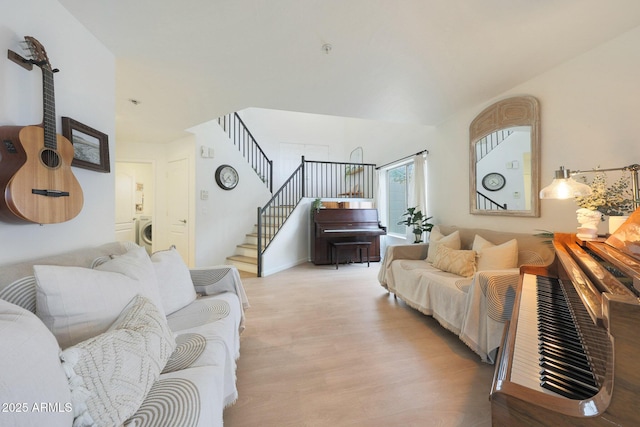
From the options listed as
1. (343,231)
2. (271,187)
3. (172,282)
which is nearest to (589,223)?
(172,282)

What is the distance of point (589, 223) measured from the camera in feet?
5.23

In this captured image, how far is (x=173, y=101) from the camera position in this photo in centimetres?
275

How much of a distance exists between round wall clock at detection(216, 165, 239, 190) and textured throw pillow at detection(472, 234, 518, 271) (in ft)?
13.2

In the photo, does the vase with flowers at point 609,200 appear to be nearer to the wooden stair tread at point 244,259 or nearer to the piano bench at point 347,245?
the piano bench at point 347,245

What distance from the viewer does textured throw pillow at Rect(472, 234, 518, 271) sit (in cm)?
211

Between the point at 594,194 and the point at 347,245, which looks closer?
the point at 594,194

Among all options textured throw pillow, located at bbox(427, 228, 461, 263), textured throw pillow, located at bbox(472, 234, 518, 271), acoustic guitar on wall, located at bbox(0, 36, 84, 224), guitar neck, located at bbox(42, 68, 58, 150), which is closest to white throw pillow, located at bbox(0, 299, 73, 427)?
Result: acoustic guitar on wall, located at bbox(0, 36, 84, 224)

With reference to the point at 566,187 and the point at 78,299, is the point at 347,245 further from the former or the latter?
the point at 78,299

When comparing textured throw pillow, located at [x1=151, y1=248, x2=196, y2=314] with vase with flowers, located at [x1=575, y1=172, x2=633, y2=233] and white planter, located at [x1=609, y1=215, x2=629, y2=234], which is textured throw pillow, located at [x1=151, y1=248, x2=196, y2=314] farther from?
vase with flowers, located at [x1=575, y1=172, x2=633, y2=233]

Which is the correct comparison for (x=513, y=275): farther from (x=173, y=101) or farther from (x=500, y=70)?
(x=173, y=101)

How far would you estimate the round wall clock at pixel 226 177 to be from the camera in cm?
439

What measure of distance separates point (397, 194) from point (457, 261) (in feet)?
9.42

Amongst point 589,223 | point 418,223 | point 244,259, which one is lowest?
point 244,259

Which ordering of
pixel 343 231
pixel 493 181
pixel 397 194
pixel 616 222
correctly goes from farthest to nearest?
1. pixel 397 194
2. pixel 343 231
3. pixel 493 181
4. pixel 616 222
